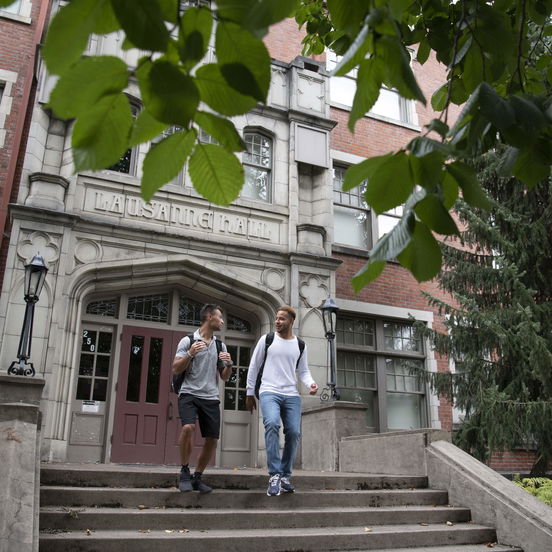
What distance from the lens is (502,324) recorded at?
10.8 metres

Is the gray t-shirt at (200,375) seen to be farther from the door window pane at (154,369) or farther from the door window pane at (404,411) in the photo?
the door window pane at (404,411)

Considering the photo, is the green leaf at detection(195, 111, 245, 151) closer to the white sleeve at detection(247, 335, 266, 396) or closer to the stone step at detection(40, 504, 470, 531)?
the stone step at detection(40, 504, 470, 531)

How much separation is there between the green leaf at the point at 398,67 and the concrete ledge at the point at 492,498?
5701 millimetres

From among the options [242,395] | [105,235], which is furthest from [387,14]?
[242,395]

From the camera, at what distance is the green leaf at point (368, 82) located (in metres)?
1.51

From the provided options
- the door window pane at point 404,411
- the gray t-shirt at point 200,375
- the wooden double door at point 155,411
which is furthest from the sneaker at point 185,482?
the door window pane at point 404,411

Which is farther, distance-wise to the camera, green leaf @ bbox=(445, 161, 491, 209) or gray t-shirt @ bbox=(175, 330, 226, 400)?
gray t-shirt @ bbox=(175, 330, 226, 400)

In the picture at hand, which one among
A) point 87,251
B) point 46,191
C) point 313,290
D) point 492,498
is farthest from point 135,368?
point 492,498

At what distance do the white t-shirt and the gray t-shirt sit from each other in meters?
0.48

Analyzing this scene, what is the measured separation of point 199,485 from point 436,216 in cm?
520

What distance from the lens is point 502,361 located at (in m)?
11.0

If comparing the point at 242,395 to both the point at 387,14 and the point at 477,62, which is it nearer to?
the point at 477,62

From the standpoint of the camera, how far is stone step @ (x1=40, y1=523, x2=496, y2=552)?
4840 millimetres

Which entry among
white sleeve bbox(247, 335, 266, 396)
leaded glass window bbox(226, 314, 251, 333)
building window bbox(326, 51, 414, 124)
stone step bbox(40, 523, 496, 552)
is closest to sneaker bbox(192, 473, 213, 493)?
stone step bbox(40, 523, 496, 552)
